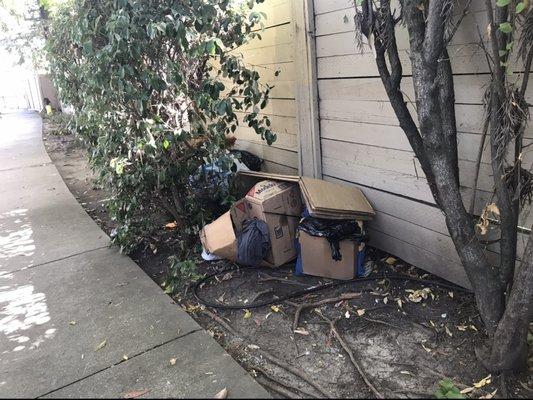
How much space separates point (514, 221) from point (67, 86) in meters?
4.10

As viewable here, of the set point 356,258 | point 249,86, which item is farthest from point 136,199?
point 356,258

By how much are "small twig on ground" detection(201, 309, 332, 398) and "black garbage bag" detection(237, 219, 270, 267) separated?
1.77 ft

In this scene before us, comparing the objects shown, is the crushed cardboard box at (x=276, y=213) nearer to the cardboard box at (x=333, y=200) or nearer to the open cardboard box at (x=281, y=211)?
the open cardboard box at (x=281, y=211)

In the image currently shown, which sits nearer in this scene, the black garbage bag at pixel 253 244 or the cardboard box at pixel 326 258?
the cardboard box at pixel 326 258

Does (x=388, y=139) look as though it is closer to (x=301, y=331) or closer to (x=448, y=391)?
(x=301, y=331)

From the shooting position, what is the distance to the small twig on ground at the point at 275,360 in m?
2.32

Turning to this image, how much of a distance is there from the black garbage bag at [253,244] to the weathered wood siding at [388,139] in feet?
2.94

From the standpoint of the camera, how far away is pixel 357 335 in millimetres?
2781

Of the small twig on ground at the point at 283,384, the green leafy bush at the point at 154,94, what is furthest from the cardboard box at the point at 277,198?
the small twig on ground at the point at 283,384

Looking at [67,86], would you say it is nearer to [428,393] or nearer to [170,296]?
[170,296]

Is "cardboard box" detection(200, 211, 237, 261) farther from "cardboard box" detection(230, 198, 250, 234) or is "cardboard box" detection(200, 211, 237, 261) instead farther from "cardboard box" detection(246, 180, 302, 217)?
"cardboard box" detection(246, 180, 302, 217)

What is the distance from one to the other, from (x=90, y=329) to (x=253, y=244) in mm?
1260

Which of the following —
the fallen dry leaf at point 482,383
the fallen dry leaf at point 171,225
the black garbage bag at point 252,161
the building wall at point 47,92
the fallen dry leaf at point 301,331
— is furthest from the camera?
the building wall at point 47,92

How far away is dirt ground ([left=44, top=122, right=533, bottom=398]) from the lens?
7.66ft
